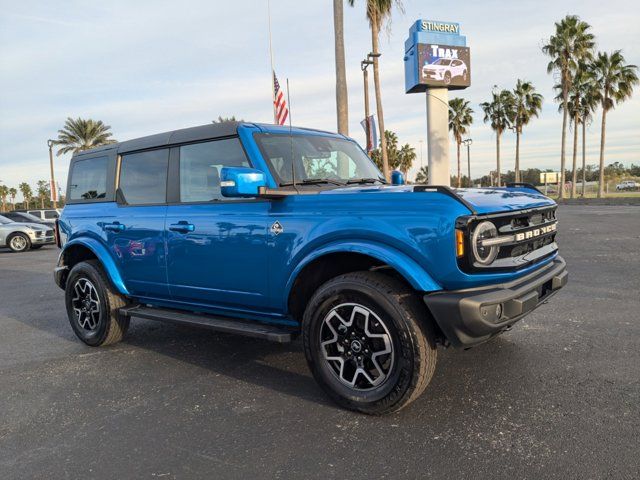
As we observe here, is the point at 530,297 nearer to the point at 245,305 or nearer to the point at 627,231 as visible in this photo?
the point at 245,305

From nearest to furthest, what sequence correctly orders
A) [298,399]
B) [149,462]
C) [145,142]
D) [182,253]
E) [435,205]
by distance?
1. [149,462]
2. [435,205]
3. [298,399]
4. [182,253]
5. [145,142]

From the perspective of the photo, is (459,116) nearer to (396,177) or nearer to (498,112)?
(498,112)

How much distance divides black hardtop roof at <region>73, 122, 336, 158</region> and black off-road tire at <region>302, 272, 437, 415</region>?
1577 millimetres

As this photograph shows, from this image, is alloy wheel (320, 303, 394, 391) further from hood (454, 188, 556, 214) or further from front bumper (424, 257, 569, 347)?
hood (454, 188, 556, 214)

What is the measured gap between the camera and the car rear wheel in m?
17.5

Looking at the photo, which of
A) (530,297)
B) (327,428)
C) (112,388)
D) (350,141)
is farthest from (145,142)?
(530,297)

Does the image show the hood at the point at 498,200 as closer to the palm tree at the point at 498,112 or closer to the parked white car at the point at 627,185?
the palm tree at the point at 498,112

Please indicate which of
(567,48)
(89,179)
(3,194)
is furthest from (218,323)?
(3,194)

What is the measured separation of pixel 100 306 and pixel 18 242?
15.3 m

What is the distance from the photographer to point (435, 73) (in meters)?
19.9

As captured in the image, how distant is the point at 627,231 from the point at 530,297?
12.9m

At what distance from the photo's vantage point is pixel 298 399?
3520mm

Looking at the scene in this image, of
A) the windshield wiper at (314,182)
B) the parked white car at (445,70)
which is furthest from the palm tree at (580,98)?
the windshield wiper at (314,182)

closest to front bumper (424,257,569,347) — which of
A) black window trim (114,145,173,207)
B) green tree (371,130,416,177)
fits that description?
black window trim (114,145,173,207)
